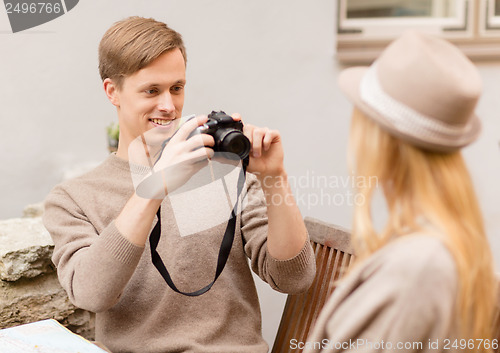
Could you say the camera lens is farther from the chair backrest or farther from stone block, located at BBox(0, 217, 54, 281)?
stone block, located at BBox(0, 217, 54, 281)

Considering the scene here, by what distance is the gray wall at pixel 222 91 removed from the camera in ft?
7.95

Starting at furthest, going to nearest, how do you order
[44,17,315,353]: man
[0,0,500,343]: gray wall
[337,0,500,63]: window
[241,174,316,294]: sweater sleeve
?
1. [337,0,500,63]: window
2. [0,0,500,343]: gray wall
3. [241,174,316,294]: sweater sleeve
4. [44,17,315,353]: man

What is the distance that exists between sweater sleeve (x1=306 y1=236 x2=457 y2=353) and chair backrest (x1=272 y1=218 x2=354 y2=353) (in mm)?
649

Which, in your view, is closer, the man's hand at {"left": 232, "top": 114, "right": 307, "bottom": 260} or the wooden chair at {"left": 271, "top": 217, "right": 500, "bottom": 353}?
the man's hand at {"left": 232, "top": 114, "right": 307, "bottom": 260}

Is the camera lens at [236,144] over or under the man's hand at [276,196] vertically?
over

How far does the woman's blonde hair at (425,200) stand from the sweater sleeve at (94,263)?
60 centimetres

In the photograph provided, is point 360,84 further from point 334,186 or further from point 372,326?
point 334,186

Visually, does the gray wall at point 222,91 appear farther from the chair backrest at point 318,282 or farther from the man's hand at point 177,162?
the man's hand at point 177,162

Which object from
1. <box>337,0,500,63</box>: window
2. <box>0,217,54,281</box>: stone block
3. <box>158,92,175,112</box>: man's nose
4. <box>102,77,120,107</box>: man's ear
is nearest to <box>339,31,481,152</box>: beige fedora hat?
<box>158,92,175,112</box>: man's nose

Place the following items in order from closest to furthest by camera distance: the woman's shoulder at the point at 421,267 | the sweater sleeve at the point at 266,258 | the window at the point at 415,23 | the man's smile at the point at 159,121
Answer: the woman's shoulder at the point at 421,267 → the sweater sleeve at the point at 266,258 → the man's smile at the point at 159,121 → the window at the point at 415,23

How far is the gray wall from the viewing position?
7.95 ft

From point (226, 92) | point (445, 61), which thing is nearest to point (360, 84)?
point (445, 61)

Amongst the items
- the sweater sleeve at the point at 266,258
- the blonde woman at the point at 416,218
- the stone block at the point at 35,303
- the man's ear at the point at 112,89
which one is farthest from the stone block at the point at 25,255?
the blonde woman at the point at 416,218

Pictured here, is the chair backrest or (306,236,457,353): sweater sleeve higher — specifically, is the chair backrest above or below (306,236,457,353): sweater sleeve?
below
